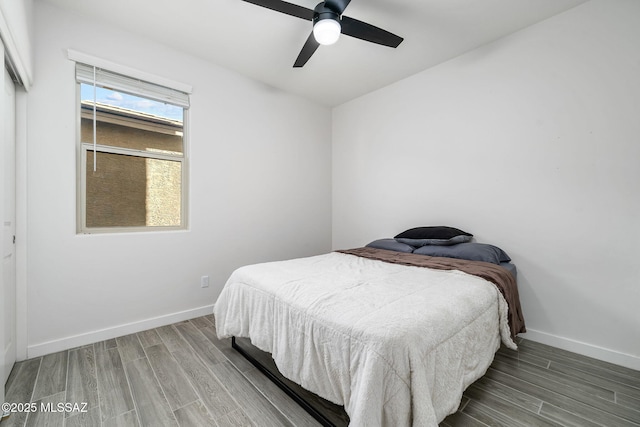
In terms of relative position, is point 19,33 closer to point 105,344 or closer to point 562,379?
point 105,344

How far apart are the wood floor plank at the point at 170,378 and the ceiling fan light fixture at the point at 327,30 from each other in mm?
2508

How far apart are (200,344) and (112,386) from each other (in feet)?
2.12

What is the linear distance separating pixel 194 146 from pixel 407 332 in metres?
2.70

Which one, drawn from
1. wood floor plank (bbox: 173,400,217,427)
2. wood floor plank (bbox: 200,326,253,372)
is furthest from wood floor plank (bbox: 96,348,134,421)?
wood floor plank (bbox: 200,326,253,372)

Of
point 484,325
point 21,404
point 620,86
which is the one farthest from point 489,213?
point 21,404

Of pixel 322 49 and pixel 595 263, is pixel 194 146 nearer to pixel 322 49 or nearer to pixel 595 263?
pixel 322 49

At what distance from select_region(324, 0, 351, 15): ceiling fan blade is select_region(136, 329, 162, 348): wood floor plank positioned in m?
2.92

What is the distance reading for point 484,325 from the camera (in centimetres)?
158

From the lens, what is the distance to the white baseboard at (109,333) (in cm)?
210

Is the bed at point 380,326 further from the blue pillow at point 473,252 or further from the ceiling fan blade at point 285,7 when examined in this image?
the ceiling fan blade at point 285,7

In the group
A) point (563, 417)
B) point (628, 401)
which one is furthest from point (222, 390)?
point (628, 401)

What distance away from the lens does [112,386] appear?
1.74 meters

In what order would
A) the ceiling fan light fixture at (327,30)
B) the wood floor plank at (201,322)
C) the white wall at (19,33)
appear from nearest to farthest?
the white wall at (19,33) < the ceiling fan light fixture at (327,30) < the wood floor plank at (201,322)

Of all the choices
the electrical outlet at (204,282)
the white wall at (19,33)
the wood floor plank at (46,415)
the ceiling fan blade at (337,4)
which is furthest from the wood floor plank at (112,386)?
the ceiling fan blade at (337,4)
